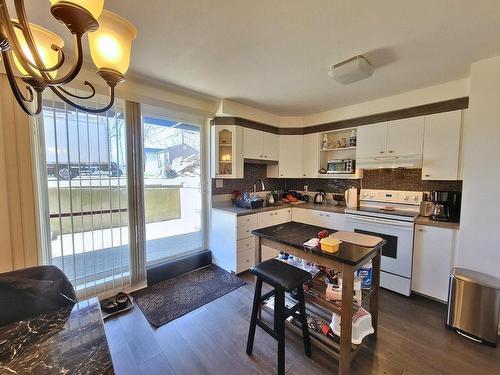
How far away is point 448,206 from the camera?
93.3 inches

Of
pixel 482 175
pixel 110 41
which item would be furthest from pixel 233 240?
pixel 482 175

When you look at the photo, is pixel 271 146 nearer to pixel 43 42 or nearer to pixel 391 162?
pixel 391 162

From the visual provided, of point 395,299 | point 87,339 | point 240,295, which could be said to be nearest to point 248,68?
point 87,339

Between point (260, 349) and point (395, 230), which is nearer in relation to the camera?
point (260, 349)

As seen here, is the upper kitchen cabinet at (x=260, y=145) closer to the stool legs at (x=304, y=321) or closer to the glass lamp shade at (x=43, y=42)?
the stool legs at (x=304, y=321)

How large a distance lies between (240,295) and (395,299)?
5.78ft

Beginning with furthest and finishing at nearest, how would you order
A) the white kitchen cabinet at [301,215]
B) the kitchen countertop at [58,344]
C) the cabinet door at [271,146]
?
the cabinet door at [271,146]
the white kitchen cabinet at [301,215]
the kitchen countertop at [58,344]

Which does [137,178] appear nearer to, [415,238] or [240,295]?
[240,295]

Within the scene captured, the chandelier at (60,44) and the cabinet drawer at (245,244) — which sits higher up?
the chandelier at (60,44)

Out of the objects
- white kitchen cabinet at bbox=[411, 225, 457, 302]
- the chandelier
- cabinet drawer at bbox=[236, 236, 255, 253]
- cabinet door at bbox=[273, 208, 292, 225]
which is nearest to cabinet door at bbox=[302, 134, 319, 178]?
cabinet door at bbox=[273, 208, 292, 225]

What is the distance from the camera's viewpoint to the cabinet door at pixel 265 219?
3115 mm

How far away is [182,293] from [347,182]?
2907mm

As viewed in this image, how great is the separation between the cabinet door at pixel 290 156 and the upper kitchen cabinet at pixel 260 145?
0.36 ft

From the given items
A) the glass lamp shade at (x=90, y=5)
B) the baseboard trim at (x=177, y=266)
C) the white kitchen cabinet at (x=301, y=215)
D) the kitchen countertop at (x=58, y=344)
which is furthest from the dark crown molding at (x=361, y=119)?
the kitchen countertop at (x=58, y=344)
